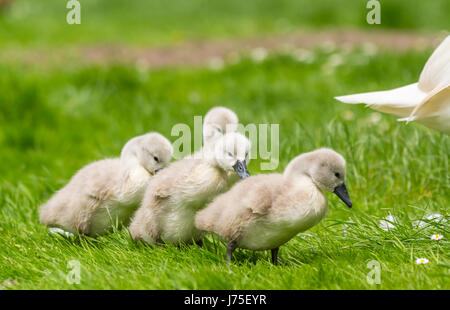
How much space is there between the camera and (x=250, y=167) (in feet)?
19.8

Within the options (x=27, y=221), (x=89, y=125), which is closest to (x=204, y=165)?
(x=27, y=221)

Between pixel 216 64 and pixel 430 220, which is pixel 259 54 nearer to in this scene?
pixel 216 64

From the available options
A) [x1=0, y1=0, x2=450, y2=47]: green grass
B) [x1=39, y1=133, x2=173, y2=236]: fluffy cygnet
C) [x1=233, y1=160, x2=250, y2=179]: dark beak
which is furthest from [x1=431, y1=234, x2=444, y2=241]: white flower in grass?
[x1=0, y1=0, x2=450, y2=47]: green grass

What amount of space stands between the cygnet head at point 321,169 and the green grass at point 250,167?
1.41 ft

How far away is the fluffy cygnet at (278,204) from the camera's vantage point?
353 cm

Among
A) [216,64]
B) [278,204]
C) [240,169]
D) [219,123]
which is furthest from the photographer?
[216,64]

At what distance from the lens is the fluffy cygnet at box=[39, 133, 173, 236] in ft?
13.7

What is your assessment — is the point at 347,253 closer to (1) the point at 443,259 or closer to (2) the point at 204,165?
(1) the point at 443,259

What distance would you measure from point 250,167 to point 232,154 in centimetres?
221

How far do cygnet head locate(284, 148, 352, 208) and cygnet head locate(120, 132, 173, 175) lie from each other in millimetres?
883

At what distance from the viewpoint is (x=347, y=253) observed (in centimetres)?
383

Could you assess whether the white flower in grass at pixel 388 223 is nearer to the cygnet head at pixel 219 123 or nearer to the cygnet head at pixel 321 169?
the cygnet head at pixel 321 169

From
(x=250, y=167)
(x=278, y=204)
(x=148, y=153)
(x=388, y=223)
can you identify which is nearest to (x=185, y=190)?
(x=148, y=153)

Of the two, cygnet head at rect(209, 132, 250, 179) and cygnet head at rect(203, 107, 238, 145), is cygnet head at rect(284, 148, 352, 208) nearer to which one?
cygnet head at rect(209, 132, 250, 179)
